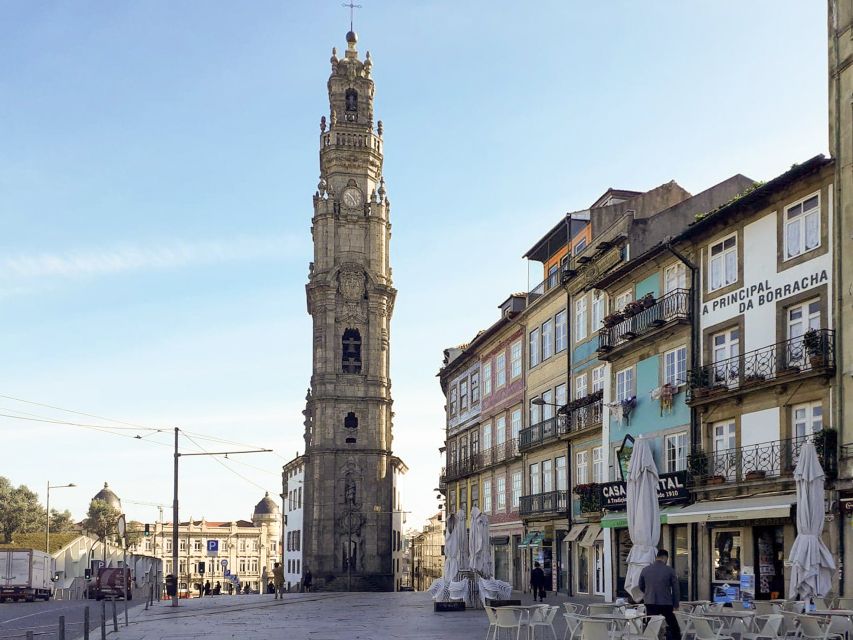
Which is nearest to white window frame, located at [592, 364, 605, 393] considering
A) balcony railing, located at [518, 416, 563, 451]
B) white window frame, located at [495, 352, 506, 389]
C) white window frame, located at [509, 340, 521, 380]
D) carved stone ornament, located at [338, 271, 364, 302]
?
balcony railing, located at [518, 416, 563, 451]

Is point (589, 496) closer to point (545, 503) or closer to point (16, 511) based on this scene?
point (545, 503)

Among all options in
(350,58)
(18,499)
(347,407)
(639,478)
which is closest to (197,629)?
(639,478)

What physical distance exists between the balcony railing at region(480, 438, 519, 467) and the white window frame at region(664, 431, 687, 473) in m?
17.3

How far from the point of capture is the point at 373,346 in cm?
8850

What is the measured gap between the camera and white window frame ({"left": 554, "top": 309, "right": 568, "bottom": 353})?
46263 millimetres

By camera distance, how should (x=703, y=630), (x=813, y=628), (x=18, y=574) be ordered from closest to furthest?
(x=813, y=628) < (x=703, y=630) < (x=18, y=574)

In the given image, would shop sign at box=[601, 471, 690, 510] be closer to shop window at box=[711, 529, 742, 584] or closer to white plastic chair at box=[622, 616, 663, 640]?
shop window at box=[711, 529, 742, 584]

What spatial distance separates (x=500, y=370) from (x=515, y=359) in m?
2.75

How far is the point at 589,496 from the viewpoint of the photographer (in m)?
41.1

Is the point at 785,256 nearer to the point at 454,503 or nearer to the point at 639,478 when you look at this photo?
the point at 639,478

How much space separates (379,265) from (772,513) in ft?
210

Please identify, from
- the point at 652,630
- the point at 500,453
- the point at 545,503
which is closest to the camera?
the point at 652,630

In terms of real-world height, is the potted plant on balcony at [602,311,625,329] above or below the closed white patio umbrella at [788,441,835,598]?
above

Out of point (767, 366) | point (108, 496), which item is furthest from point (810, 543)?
point (108, 496)
